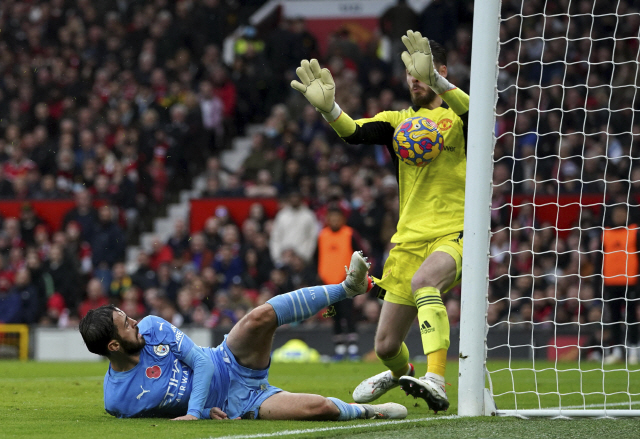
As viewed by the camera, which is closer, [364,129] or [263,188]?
[364,129]

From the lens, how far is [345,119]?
6273 millimetres

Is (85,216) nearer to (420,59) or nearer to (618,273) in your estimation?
(618,273)

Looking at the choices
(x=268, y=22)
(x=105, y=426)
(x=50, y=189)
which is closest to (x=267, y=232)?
(x=50, y=189)

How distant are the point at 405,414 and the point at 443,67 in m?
2.31

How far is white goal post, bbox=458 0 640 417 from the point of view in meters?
5.66

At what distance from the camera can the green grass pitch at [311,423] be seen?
483cm

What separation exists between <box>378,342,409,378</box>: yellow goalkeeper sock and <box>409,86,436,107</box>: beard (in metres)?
1.63

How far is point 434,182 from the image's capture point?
20.7 ft

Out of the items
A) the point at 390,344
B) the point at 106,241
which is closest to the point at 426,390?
the point at 390,344

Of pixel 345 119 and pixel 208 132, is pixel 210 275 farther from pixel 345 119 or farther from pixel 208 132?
pixel 345 119

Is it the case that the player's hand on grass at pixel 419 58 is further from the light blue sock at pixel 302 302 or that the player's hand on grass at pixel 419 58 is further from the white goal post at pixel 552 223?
the light blue sock at pixel 302 302

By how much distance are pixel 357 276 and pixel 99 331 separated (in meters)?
1.55

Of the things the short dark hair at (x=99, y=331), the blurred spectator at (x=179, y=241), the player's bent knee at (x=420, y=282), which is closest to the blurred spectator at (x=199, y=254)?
the blurred spectator at (x=179, y=241)

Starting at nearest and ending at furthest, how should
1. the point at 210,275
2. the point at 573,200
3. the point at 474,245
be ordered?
the point at 474,245
the point at 573,200
the point at 210,275
